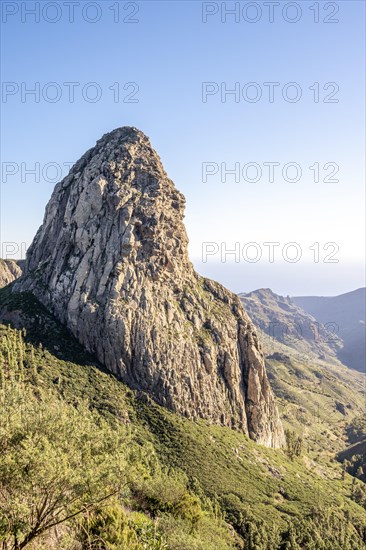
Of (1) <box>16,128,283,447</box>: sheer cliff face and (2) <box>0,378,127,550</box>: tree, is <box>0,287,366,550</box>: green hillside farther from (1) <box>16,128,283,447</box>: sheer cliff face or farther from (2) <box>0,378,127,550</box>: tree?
(1) <box>16,128,283,447</box>: sheer cliff face

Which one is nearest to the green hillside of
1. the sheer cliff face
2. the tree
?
the tree

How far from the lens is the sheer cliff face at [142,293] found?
423 feet


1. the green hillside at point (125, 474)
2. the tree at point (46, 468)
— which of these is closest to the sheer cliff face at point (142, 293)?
the green hillside at point (125, 474)

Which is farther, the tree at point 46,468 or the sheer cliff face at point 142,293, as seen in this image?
the sheer cliff face at point 142,293

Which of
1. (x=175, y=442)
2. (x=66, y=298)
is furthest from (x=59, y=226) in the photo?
(x=175, y=442)

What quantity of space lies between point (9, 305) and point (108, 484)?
386ft

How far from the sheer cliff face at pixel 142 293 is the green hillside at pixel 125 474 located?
7.93m

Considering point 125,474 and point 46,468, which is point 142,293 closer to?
point 125,474

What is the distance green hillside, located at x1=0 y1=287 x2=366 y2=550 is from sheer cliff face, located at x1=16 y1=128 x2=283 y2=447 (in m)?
7.93

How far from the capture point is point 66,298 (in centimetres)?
13300

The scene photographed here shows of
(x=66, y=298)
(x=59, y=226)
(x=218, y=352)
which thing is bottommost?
(x=218, y=352)

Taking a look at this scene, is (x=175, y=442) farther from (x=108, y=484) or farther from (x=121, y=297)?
(x=108, y=484)

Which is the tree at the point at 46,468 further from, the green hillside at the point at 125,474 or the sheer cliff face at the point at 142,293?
the sheer cliff face at the point at 142,293

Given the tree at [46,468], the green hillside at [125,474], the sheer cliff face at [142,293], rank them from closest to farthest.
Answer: the tree at [46,468], the green hillside at [125,474], the sheer cliff face at [142,293]
